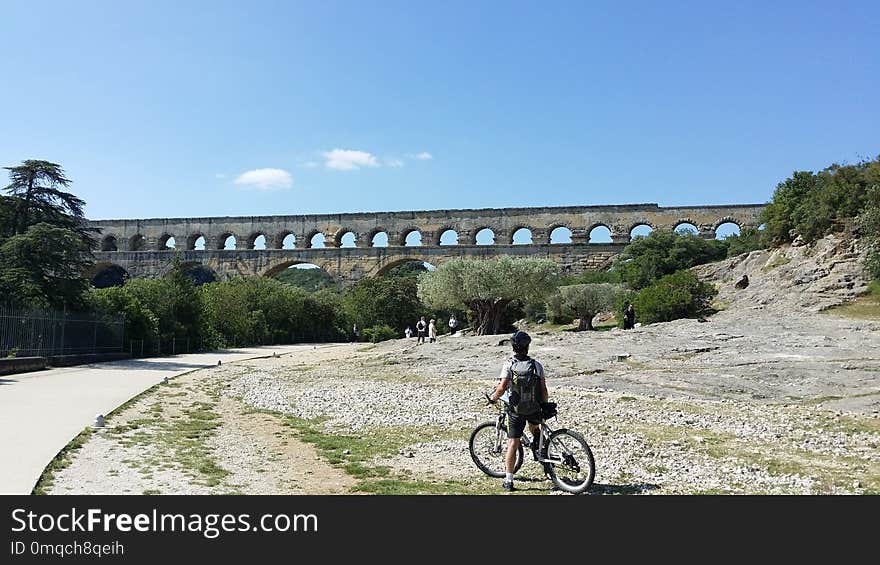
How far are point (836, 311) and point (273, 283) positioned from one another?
104 ft

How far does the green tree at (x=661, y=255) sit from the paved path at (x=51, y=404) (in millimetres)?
23129

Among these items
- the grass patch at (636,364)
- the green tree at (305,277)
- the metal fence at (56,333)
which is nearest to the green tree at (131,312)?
the metal fence at (56,333)

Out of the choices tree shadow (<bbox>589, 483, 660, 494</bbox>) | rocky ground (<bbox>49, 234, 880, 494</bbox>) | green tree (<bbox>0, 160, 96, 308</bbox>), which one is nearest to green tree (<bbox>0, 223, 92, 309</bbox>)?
green tree (<bbox>0, 160, 96, 308</bbox>)

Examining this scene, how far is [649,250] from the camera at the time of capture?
124 ft

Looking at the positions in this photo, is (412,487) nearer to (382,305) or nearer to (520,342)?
(520,342)

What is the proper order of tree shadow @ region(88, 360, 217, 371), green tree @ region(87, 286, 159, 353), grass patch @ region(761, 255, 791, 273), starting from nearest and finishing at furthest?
tree shadow @ region(88, 360, 217, 371) < green tree @ region(87, 286, 159, 353) < grass patch @ region(761, 255, 791, 273)

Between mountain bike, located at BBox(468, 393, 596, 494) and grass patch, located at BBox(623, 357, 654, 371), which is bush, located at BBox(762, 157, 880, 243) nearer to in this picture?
grass patch, located at BBox(623, 357, 654, 371)

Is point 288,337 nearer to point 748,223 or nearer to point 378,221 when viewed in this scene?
point 378,221

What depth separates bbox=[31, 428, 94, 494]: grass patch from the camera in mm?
5563

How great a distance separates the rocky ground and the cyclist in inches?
16.3

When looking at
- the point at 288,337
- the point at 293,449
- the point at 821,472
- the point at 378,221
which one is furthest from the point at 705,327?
the point at 378,221


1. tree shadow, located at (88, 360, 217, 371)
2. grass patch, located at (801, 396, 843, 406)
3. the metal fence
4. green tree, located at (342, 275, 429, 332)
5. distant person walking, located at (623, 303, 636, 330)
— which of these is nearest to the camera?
grass patch, located at (801, 396, 843, 406)

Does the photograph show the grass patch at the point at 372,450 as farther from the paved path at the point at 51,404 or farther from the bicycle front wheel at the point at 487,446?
the paved path at the point at 51,404
